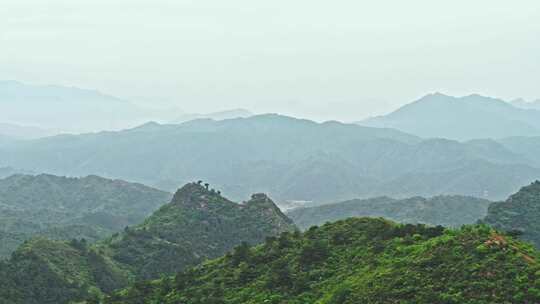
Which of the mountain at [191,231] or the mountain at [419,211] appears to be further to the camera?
the mountain at [419,211]

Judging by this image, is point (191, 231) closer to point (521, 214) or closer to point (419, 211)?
point (521, 214)

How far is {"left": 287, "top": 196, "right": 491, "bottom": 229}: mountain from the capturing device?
160 m

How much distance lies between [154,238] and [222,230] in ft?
53.3

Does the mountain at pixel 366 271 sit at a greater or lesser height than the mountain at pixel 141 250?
greater

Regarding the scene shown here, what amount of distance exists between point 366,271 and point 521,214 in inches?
2849

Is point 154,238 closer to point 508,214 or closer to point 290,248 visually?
point 290,248

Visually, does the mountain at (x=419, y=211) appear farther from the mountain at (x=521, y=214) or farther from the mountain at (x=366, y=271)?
the mountain at (x=366, y=271)

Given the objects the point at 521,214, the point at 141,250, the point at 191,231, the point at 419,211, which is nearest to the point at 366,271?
the point at 141,250

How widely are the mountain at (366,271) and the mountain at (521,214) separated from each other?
55.0m

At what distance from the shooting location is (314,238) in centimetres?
4641

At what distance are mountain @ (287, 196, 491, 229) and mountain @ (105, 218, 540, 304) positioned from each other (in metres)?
117

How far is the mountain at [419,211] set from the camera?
15975 cm

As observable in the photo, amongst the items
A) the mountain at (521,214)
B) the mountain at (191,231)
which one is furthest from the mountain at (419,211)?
the mountain at (191,231)

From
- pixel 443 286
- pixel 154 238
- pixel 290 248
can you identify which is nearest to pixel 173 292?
pixel 290 248
